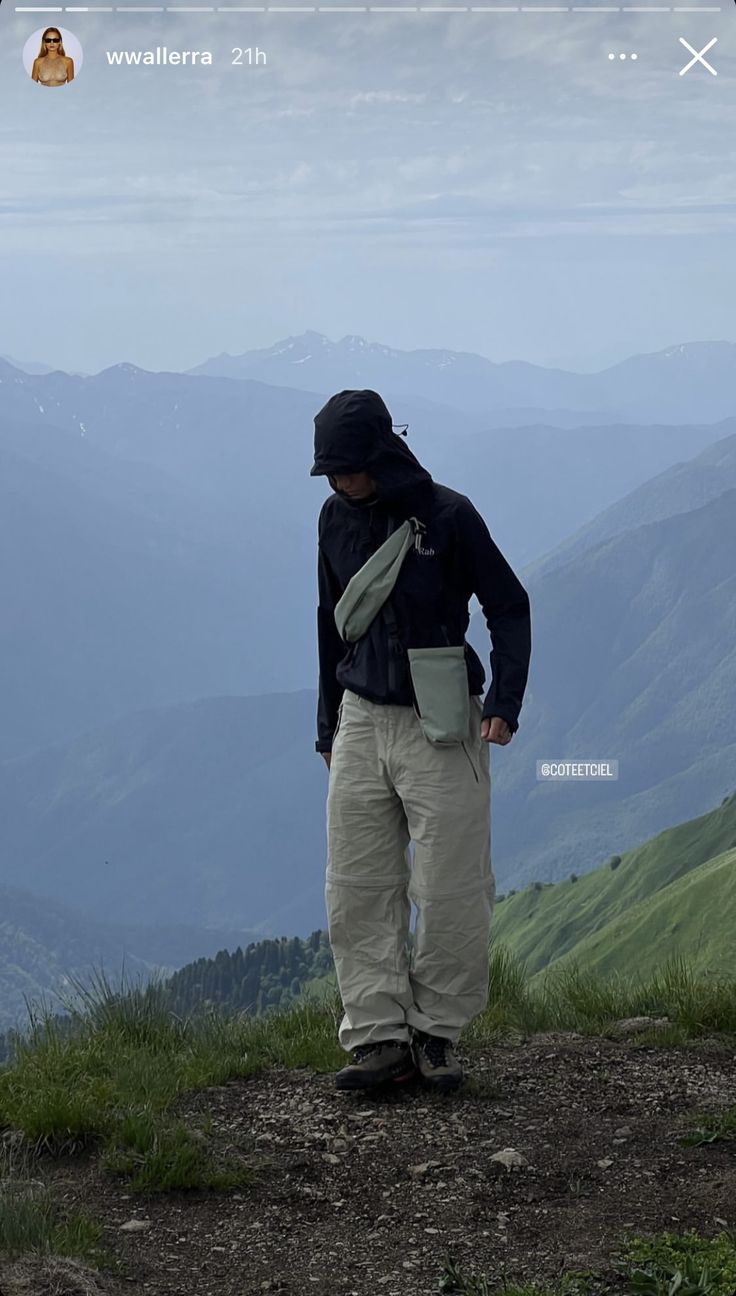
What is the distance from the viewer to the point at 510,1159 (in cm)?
402

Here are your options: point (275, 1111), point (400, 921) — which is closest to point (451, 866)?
point (400, 921)

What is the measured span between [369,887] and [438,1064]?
60cm

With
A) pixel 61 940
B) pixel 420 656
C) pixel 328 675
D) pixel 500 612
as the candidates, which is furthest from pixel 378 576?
pixel 61 940

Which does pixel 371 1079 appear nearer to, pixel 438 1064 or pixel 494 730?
pixel 438 1064

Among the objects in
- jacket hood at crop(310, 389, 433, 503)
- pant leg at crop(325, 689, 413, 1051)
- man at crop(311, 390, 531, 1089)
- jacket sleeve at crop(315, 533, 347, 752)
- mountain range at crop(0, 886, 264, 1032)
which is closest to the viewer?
jacket hood at crop(310, 389, 433, 503)

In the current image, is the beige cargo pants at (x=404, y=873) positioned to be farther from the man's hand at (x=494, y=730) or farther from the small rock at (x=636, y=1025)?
the small rock at (x=636, y=1025)

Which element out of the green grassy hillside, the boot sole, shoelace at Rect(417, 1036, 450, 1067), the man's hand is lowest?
the boot sole

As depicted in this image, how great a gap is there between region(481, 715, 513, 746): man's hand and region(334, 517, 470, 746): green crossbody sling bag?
6 centimetres

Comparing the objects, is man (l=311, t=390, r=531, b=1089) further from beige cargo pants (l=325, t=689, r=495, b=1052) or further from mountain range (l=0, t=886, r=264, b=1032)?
mountain range (l=0, t=886, r=264, b=1032)

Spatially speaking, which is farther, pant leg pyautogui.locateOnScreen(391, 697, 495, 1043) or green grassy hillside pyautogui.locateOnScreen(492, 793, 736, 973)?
green grassy hillside pyautogui.locateOnScreen(492, 793, 736, 973)

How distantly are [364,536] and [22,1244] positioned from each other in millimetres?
2234

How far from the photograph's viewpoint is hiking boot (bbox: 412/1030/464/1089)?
458 cm

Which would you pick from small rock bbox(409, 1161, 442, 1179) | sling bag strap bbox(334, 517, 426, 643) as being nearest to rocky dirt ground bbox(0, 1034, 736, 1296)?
small rock bbox(409, 1161, 442, 1179)

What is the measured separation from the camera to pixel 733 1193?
3707 mm
